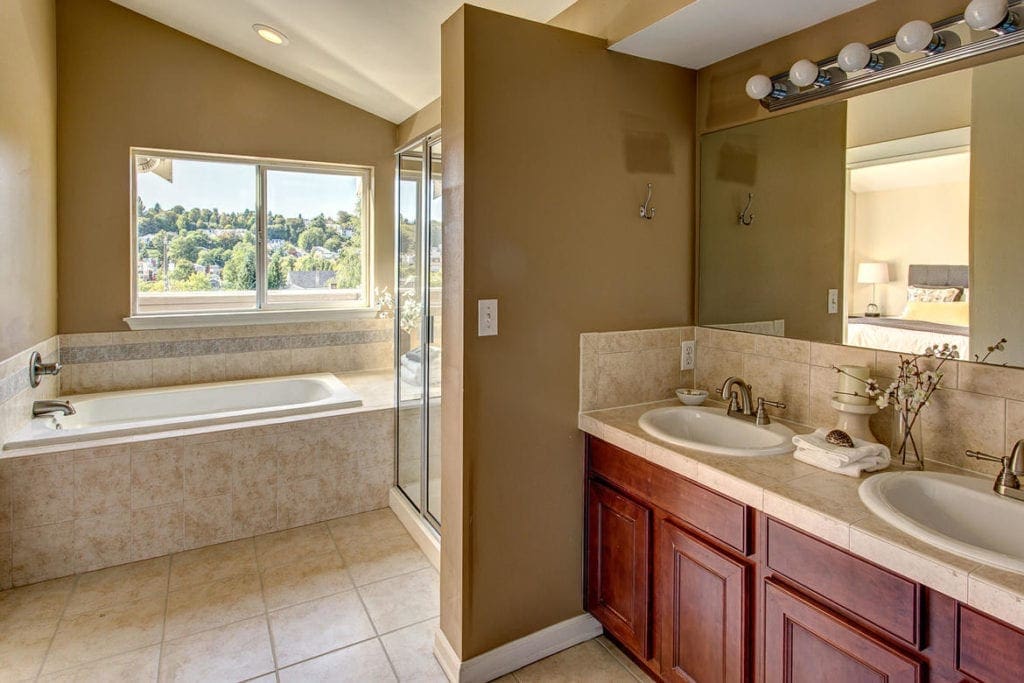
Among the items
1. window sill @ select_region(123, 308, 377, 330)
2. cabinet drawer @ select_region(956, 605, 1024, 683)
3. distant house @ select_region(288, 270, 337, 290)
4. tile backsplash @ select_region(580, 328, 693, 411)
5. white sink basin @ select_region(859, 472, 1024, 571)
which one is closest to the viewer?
cabinet drawer @ select_region(956, 605, 1024, 683)

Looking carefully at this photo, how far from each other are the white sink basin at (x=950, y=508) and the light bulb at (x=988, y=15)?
1100 mm

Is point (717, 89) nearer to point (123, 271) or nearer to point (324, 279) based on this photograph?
point (324, 279)

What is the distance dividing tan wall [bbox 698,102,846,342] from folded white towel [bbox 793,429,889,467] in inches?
16.4

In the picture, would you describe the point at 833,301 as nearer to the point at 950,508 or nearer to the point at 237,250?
the point at 950,508

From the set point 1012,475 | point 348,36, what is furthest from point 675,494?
point 348,36

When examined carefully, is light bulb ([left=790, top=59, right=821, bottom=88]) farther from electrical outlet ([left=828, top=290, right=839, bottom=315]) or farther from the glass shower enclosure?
the glass shower enclosure

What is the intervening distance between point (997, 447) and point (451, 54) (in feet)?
6.30

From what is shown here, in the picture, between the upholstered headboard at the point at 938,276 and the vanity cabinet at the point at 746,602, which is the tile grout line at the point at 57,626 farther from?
the upholstered headboard at the point at 938,276

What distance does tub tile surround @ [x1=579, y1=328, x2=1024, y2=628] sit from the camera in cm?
107

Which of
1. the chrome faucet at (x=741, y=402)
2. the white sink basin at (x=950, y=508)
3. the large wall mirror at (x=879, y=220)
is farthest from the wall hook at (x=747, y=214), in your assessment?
the white sink basin at (x=950, y=508)

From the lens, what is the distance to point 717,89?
2213 mm

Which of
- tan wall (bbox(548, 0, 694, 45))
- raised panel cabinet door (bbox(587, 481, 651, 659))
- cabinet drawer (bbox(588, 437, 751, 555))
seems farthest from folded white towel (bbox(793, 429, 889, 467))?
tan wall (bbox(548, 0, 694, 45))

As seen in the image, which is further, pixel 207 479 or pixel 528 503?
pixel 207 479

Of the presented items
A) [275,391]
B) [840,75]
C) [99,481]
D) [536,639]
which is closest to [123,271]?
[275,391]
